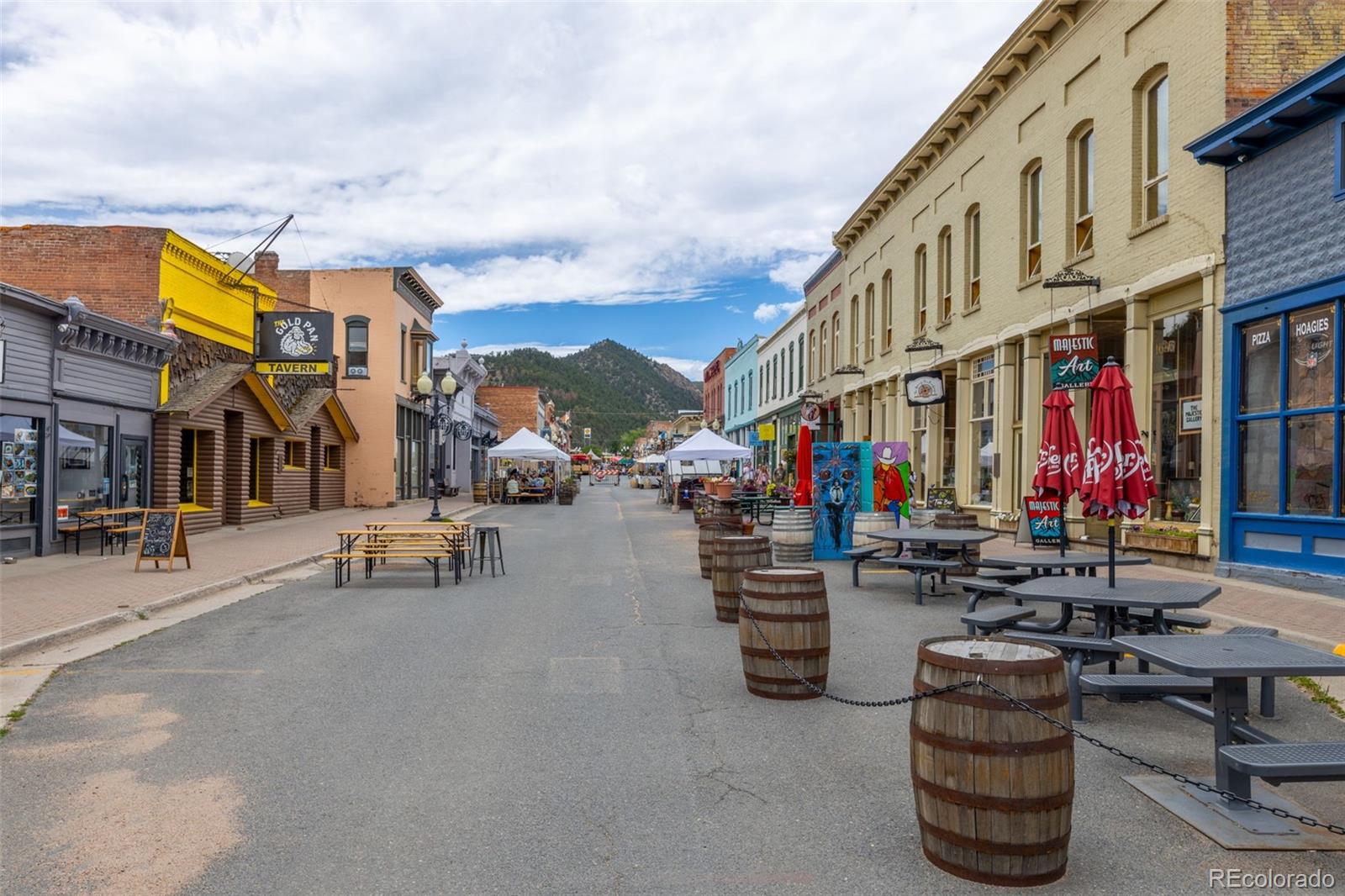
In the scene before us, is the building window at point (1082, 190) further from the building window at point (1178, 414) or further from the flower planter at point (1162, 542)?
the flower planter at point (1162, 542)

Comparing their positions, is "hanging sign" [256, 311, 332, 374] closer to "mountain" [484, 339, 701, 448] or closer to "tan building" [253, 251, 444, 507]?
"tan building" [253, 251, 444, 507]

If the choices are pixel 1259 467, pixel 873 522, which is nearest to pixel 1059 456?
pixel 1259 467

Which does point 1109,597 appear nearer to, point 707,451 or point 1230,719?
point 1230,719

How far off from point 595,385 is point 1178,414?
15750cm

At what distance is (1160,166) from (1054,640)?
1089 cm

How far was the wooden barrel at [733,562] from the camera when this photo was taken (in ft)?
32.1

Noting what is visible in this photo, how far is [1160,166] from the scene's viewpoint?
14.4 meters

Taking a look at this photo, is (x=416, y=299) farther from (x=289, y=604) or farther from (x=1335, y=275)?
(x=1335, y=275)

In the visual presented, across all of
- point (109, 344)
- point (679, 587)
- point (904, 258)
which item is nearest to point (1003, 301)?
point (904, 258)

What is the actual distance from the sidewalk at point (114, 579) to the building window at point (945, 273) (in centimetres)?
1566

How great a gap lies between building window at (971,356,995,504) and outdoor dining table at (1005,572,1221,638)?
41.1 ft

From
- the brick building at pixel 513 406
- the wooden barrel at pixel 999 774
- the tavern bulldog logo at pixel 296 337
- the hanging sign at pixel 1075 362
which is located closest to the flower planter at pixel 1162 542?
the hanging sign at pixel 1075 362

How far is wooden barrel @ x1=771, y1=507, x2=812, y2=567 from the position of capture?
1505cm

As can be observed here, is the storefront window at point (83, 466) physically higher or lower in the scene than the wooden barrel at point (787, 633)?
higher
